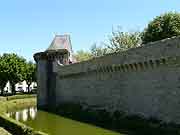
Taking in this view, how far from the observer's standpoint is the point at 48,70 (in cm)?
3631

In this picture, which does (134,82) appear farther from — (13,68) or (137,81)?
(13,68)

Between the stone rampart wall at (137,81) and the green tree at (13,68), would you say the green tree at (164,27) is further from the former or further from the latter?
the green tree at (13,68)

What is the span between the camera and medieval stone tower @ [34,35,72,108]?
3566 centimetres

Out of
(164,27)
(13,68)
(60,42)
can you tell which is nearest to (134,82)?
(164,27)

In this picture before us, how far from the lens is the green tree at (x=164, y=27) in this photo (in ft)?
125

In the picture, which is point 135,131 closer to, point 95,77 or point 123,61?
point 123,61

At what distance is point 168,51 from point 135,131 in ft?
13.5

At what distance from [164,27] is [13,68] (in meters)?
28.2

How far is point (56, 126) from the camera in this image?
72.8ft

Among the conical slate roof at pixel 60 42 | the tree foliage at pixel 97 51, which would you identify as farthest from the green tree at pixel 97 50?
the conical slate roof at pixel 60 42

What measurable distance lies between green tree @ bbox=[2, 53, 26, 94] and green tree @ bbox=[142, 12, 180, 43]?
25795mm

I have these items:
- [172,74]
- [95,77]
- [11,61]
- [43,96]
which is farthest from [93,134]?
[11,61]

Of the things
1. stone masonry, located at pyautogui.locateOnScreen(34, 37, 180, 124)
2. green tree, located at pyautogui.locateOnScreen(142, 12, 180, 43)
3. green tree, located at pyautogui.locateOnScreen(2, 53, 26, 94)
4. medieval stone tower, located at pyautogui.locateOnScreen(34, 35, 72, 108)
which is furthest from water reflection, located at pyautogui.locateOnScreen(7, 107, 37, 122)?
green tree, located at pyautogui.locateOnScreen(2, 53, 26, 94)

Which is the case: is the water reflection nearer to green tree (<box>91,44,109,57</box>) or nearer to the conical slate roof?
the conical slate roof
